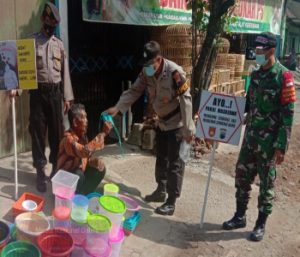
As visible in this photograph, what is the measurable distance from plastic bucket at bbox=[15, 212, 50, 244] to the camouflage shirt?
2203mm

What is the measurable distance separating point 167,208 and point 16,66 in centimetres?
228

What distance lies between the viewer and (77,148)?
4023 millimetres

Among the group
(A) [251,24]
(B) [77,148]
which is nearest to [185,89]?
(B) [77,148]

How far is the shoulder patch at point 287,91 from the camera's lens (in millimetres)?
3801

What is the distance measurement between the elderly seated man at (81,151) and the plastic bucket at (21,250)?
115cm

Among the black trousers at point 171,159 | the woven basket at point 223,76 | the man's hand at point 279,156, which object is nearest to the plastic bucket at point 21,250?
the black trousers at point 171,159

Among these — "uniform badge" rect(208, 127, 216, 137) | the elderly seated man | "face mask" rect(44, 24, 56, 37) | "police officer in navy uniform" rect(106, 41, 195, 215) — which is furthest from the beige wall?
"uniform badge" rect(208, 127, 216, 137)

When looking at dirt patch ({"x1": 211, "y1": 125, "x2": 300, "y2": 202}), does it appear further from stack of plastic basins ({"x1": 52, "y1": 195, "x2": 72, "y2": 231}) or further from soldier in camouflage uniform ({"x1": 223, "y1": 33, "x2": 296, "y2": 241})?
stack of plastic basins ({"x1": 52, "y1": 195, "x2": 72, "y2": 231})

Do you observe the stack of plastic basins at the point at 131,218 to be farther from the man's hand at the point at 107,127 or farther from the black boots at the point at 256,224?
the black boots at the point at 256,224

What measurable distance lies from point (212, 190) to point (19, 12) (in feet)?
11.8

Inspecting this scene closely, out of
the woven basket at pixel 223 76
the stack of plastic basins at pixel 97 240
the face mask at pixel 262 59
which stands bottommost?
the stack of plastic basins at pixel 97 240

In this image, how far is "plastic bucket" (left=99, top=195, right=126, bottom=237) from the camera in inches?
141

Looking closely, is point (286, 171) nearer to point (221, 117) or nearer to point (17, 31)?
point (221, 117)

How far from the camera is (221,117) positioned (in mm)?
4238
